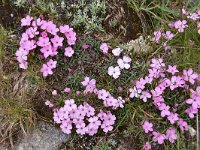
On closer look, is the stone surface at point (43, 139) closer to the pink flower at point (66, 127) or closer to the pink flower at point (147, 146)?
the pink flower at point (66, 127)

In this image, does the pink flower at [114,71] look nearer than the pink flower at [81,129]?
No

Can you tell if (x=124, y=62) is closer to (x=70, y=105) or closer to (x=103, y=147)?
(x=70, y=105)

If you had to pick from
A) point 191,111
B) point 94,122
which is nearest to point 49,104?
point 94,122

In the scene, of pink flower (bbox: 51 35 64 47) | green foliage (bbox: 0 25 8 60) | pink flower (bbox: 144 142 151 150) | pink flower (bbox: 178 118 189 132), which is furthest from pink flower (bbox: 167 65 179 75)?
green foliage (bbox: 0 25 8 60)

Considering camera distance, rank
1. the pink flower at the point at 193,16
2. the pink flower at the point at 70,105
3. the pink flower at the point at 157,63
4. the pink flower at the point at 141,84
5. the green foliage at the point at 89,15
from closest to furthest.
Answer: the pink flower at the point at 70,105 → the pink flower at the point at 141,84 → the pink flower at the point at 157,63 → the green foliage at the point at 89,15 → the pink flower at the point at 193,16

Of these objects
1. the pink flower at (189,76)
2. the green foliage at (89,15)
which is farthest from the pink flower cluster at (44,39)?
the pink flower at (189,76)

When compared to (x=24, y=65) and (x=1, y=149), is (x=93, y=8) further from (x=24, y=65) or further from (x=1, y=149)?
(x=1, y=149)

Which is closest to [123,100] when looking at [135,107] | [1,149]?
[135,107]
